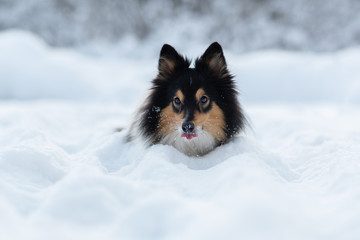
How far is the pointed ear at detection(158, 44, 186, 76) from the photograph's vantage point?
293 cm

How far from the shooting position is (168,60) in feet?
9.78

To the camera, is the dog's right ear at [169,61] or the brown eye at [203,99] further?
the dog's right ear at [169,61]

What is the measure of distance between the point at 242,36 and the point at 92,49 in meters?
6.57

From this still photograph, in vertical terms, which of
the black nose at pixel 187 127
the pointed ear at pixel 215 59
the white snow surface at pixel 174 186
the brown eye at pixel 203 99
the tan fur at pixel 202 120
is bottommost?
the white snow surface at pixel 174 186

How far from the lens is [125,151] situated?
10.1 feet

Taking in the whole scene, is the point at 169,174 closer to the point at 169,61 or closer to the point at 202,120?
the point at 202,120

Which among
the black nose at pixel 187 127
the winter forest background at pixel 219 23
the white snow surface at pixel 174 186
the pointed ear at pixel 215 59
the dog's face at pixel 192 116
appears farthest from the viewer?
the winter forest background at pixel 219 23

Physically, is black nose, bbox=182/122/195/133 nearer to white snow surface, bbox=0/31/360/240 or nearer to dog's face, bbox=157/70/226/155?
dog's face, bbox=157/70/226/155

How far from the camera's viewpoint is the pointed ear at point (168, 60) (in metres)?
2.93

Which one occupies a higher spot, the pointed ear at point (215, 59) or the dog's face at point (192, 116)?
the pointed ear at point (215, 59)

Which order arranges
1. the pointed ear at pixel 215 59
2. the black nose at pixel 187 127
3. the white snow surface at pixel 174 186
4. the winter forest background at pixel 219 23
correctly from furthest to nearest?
1. the winter forest background at pixel 219 23
2. the pointed ear at pixel 215 59
3. the black nose at pixel 187 127
4. the white snow surface at pixel 174 186

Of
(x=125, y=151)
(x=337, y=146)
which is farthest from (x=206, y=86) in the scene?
(x=337, y=146)

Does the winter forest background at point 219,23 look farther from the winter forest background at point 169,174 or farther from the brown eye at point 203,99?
the brown eye at point 203,99

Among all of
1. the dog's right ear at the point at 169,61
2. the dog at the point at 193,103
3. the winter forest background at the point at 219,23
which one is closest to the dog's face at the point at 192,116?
the dog at the point at 193,103
